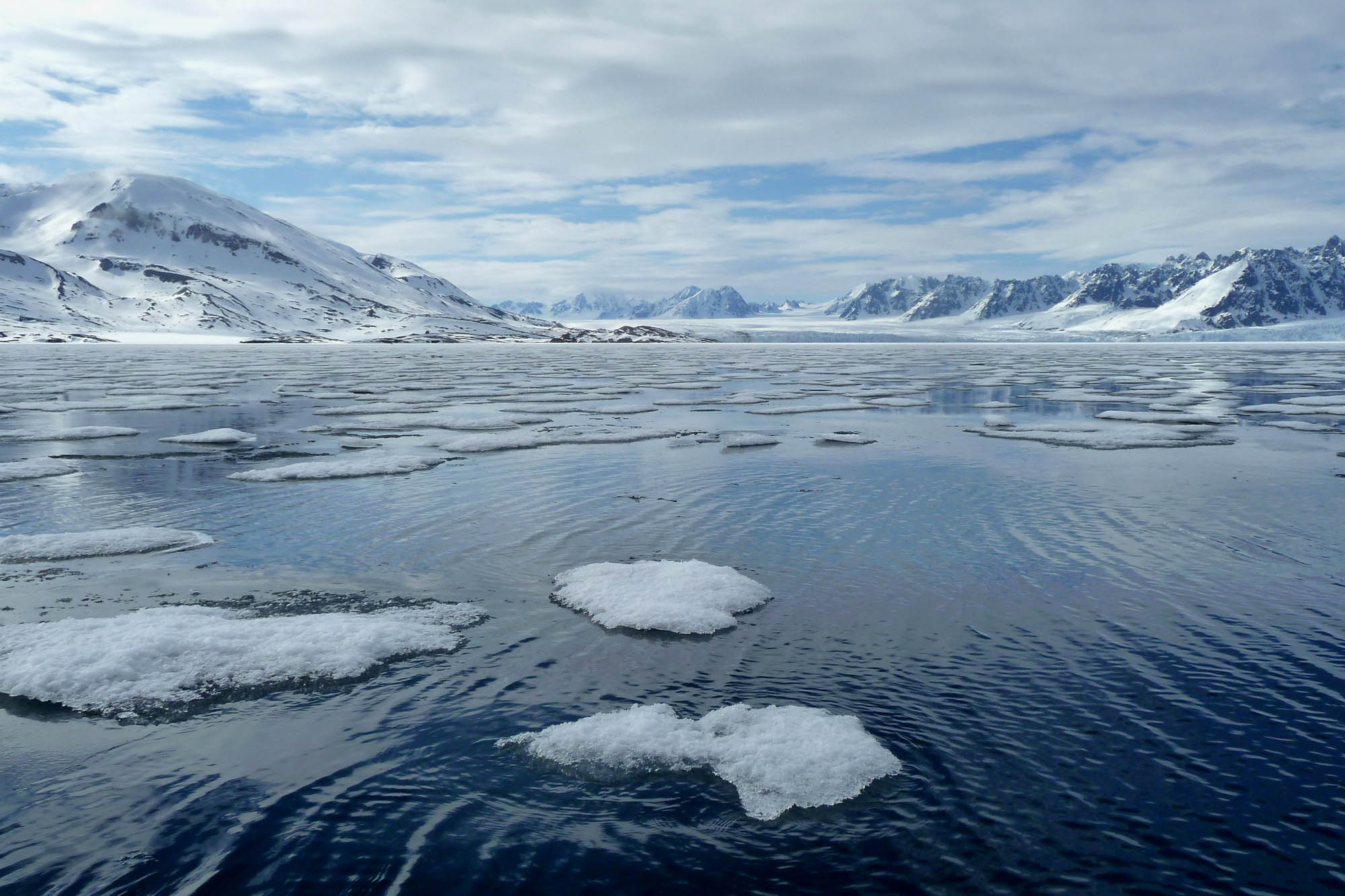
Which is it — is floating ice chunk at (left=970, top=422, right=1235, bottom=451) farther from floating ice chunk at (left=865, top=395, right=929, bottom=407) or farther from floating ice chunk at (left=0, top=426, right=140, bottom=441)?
floating ice chunk at (left=0, top=426, right=140, bottom=441)

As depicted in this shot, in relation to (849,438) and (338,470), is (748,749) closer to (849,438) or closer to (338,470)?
(338,470)

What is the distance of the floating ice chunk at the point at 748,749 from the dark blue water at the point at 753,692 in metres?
0.17

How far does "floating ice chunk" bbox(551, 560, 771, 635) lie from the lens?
392 inches

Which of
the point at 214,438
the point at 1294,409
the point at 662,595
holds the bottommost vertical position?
the point at 662,595

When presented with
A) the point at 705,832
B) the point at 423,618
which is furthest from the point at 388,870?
the point at 423,618

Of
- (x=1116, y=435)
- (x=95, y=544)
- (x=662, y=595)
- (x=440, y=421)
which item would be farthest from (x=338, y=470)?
(x=1116, y=435)

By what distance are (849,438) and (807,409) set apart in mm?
10346

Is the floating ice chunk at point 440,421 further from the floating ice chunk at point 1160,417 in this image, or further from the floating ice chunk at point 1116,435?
the floating ice chunk at point 1160,417

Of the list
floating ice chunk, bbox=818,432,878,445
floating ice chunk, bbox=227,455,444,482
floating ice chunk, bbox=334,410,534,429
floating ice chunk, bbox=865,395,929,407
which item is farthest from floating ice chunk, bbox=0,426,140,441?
floating ice chunk, bbox=865,395,929,407

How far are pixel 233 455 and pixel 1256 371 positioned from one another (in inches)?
2890

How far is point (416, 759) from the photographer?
7.01m

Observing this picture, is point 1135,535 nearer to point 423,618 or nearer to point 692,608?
point 692,608

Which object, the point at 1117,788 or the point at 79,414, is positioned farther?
the point at 79,414

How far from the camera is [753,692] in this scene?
8227 mm
